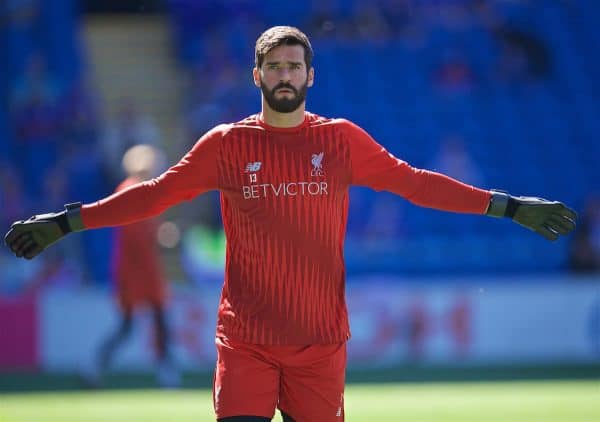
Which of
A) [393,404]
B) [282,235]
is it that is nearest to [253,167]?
[282,235]

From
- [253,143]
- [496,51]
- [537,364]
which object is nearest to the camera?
[253,143]

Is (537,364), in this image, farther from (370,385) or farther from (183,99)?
(183,99)

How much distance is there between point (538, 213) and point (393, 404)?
505 cm

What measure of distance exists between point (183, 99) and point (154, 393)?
8.15 metres

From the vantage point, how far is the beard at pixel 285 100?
495cm

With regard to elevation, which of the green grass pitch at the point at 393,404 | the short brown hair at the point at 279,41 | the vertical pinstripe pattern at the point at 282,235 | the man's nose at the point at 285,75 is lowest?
the green grass pitch at the point at 393,404

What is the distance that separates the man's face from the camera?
493cm

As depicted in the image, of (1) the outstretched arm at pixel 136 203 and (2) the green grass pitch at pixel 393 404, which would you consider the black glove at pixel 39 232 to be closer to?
(1) the outstretched arm at pixel 136 203

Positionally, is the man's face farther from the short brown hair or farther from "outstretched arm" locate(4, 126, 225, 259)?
"outstretched arm" locate(4, 126, 225, 259)

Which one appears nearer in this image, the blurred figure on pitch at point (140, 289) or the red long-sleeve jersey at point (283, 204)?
the red long-sleeve jersey at point (283, 204)

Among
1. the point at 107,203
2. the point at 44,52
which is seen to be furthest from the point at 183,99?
the point at 107,203

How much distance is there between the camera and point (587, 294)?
13.9 metres

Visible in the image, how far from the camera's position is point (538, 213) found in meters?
5.19

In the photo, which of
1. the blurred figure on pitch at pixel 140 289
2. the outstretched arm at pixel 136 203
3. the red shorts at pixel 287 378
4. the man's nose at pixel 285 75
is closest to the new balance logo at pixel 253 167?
the outstretched arm at pixel 136 203
